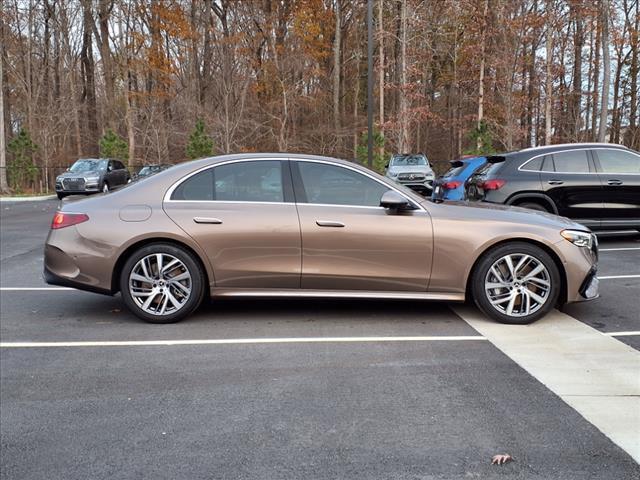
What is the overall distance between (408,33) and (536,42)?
20.8ft

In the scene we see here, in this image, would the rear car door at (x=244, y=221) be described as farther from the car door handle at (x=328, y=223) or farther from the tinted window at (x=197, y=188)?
the car door handle at (x=328, y=223)

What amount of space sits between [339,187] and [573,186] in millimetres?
5338

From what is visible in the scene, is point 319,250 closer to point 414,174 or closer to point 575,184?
point 575,184

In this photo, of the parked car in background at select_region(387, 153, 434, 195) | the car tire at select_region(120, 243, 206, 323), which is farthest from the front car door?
the parked car in background at select_region(387, 153, 434, 195)

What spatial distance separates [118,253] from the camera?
5.07 metres

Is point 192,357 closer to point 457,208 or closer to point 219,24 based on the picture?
point 457,208

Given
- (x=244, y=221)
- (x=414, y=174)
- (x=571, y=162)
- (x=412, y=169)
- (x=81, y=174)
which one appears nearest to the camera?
(x=244, y=221)

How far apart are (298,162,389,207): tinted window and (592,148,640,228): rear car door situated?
5.52 m

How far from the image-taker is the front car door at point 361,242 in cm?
502

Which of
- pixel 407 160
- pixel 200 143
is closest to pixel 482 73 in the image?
pixel 407 160

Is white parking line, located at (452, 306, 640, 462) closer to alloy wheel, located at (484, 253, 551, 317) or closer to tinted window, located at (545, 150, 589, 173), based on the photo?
alloy wheel, located at (484, 253, 551, 317)

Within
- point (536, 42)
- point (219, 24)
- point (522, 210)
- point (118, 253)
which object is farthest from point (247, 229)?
point (219, 24)

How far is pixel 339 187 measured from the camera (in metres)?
5.19

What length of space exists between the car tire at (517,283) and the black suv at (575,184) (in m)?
3.88
